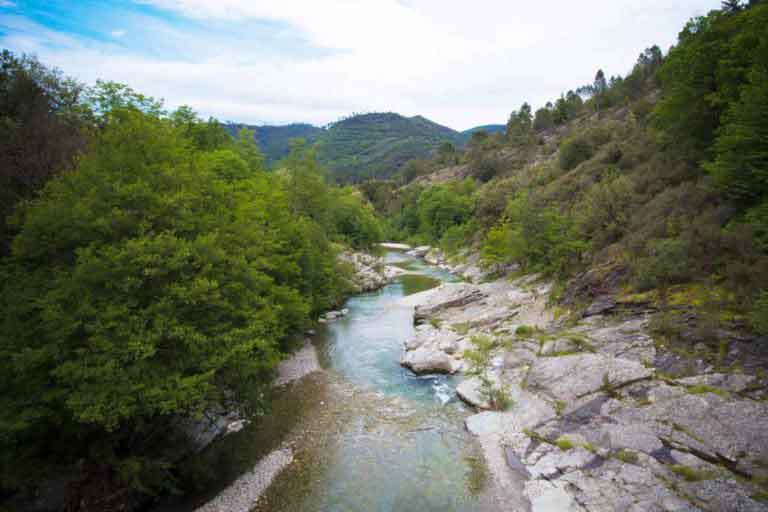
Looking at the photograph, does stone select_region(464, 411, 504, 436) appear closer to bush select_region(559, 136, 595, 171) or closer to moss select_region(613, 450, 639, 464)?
moss select_region(613, 450, 639, 464)

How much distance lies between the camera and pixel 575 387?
1538cm

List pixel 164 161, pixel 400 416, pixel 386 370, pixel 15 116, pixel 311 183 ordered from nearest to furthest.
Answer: pixel 164 161 → pixel 15 116 → pixel 400 416 → pixel 386 370 → pixel 311 183

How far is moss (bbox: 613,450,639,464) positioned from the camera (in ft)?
37.3

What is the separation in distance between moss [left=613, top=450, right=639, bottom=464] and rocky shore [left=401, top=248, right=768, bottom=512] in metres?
0.04

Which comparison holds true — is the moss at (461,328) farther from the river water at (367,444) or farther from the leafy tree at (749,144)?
the leafy tree at (749,144)

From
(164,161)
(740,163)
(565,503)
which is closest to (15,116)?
(164,161)

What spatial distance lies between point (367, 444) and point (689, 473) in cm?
1000

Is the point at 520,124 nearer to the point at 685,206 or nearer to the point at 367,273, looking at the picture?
the point at 367,273

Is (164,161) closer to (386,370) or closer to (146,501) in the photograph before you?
(146,501)

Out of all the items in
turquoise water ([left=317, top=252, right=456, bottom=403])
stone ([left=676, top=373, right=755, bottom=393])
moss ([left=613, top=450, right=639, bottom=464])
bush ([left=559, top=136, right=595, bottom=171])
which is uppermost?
bush ([left=559, top=136, right=595, bottom=171])

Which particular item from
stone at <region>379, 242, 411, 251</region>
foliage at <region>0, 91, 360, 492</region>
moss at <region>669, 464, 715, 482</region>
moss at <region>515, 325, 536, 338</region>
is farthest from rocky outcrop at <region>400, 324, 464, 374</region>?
stone at <region>379, 242, 411, 251</region>

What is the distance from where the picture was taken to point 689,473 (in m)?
10.3

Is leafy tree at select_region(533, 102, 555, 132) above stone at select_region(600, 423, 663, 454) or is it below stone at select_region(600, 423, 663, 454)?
above

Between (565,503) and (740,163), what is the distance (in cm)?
1475
